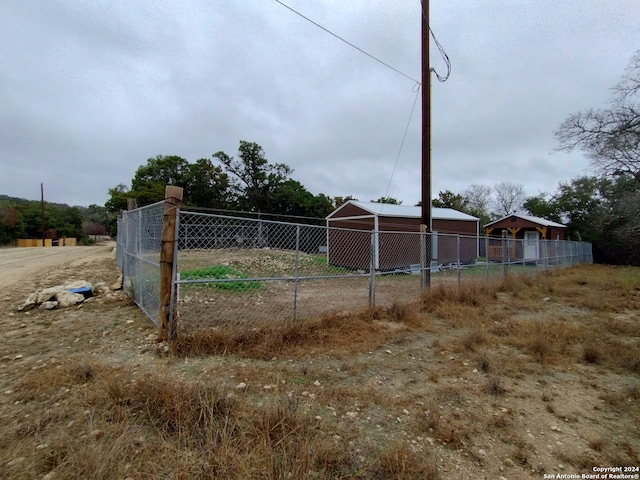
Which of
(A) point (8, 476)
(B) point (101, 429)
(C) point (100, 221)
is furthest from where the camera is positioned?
(C) point (100, 221)

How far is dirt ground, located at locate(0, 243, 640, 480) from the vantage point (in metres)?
2.30

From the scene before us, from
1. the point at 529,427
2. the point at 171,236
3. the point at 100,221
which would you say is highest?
the point at 100,221

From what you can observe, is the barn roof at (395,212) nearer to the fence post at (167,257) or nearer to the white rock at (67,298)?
the white rock at (67,298)

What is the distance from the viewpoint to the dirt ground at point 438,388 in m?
2.30

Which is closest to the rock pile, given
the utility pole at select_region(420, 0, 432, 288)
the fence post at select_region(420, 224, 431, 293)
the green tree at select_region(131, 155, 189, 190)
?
the fence post at select_region(420, 224, 431, 293)

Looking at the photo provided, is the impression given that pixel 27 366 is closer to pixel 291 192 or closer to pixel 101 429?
pixel 101 429

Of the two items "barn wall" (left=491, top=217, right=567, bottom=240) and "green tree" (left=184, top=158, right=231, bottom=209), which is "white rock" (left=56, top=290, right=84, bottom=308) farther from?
"green tree" (left=184, top=158, right=231, bottom=209)

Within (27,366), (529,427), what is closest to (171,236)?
(27,366)

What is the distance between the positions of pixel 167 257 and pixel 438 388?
3.47 meters

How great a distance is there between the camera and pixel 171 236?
395 centimetres

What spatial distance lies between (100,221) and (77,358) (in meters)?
75.9

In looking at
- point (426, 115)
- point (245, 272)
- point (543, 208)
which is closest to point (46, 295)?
point (245, 272)

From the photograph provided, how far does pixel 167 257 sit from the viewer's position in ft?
12.9

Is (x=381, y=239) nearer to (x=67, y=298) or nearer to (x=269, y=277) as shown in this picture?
(x=269, y=277)
